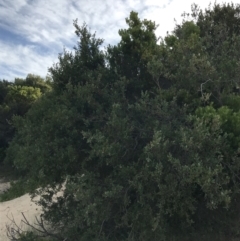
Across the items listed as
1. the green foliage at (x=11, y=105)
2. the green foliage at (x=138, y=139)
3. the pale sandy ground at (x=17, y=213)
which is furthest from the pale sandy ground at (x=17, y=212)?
the green foliage at (x=11, y=105)

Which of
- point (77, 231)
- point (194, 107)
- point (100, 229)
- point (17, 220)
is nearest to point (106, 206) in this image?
point (100, 229)

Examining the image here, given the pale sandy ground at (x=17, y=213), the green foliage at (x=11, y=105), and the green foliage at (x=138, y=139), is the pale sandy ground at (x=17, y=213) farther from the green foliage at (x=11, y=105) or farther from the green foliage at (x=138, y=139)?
the green foliage at (x=11, y=105)

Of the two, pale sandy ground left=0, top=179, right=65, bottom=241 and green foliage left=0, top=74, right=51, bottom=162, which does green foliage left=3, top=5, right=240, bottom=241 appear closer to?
A: pale sandy ground left=0, top=179, right=65, bottom=241

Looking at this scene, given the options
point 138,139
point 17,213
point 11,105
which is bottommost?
point 17,213

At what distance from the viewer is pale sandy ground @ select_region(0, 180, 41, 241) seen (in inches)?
376

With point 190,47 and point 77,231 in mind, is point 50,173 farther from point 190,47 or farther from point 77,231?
point 190,47

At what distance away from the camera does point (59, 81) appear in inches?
311

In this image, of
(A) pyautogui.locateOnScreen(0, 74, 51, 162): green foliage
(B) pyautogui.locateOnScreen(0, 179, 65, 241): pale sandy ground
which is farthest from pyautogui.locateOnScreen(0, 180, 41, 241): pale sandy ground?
(A) pyautogui.locateOnScreen(0, 74, 51, 162): green foliage

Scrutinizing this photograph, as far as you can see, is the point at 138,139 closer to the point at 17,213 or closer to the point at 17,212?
the point at 17,213

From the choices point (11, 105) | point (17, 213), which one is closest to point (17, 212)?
point (17, 213)

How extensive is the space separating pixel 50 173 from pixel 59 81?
200cm

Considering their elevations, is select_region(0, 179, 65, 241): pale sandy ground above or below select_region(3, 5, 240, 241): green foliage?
below

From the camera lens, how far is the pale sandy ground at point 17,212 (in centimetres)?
955

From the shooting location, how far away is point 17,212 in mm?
11164
